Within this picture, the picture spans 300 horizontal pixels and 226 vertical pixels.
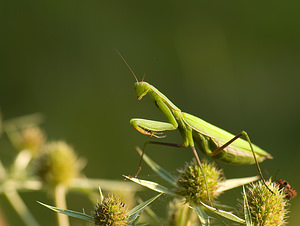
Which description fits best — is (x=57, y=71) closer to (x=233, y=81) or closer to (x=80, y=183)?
(x=233, y=81)

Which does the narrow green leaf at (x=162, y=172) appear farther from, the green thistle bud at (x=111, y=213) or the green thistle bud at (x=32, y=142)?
the green thistle bud at (x=32, y=142)

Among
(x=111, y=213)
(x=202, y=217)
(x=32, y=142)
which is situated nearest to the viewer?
(x=111, y=213)

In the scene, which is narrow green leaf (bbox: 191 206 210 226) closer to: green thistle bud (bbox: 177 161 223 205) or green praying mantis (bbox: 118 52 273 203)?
green thistle bud (bbox: 177 161 223 205)

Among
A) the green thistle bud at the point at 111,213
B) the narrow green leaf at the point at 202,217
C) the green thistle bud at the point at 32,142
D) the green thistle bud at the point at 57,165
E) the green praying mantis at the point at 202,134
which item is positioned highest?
the green praying mantis at the point at 202,134

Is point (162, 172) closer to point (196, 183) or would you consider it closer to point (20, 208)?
point (196, 183)

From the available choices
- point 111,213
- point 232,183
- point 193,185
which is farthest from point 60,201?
point 232,183

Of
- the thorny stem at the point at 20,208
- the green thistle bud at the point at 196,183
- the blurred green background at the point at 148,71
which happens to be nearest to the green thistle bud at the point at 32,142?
the thorny stem at the point at 20,208

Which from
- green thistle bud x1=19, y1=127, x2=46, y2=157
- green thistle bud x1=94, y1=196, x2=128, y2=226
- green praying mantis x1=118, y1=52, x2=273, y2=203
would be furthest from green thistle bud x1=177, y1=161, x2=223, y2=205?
green thistle bud x1=19, y1=127, x2=46, y2=157

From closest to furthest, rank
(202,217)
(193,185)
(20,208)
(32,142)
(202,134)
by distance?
(202,217) < (193,185) < (20,208) < (202,134) < (32,142)
